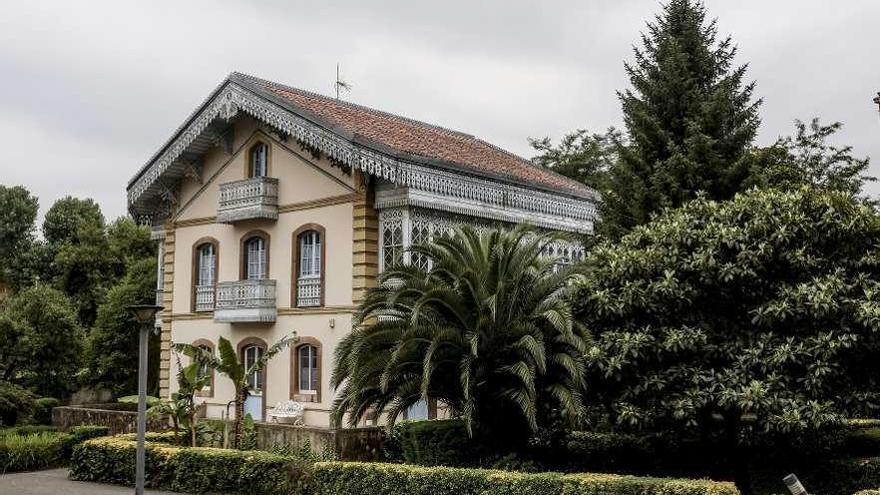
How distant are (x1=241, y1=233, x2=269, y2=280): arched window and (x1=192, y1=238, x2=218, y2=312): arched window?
4.64 feet

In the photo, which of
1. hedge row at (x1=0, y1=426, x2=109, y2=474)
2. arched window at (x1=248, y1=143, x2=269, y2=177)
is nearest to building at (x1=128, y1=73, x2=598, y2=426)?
arched window at (x1=248, y1=143, x2=269, y2=177)

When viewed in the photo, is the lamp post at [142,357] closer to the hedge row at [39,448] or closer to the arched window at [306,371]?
the hedge row at [39,448]

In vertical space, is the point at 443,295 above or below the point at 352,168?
below

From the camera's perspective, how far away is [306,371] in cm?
2456

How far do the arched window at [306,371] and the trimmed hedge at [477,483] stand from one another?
7889mm

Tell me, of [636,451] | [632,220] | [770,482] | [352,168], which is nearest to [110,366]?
[352,168]

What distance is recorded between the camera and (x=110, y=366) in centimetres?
3597

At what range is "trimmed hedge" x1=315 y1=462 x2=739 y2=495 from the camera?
13352 millimetres

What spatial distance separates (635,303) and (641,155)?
10332 mm

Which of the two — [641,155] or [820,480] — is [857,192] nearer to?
[641,155]

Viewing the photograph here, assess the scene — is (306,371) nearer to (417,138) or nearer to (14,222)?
(417,138)

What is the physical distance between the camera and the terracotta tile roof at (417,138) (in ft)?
79.2

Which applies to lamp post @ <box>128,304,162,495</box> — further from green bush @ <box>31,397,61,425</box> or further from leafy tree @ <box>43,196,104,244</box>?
leafy tree @ <box>43,196,104,244</box>

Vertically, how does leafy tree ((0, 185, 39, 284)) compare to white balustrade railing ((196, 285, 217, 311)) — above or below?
above
